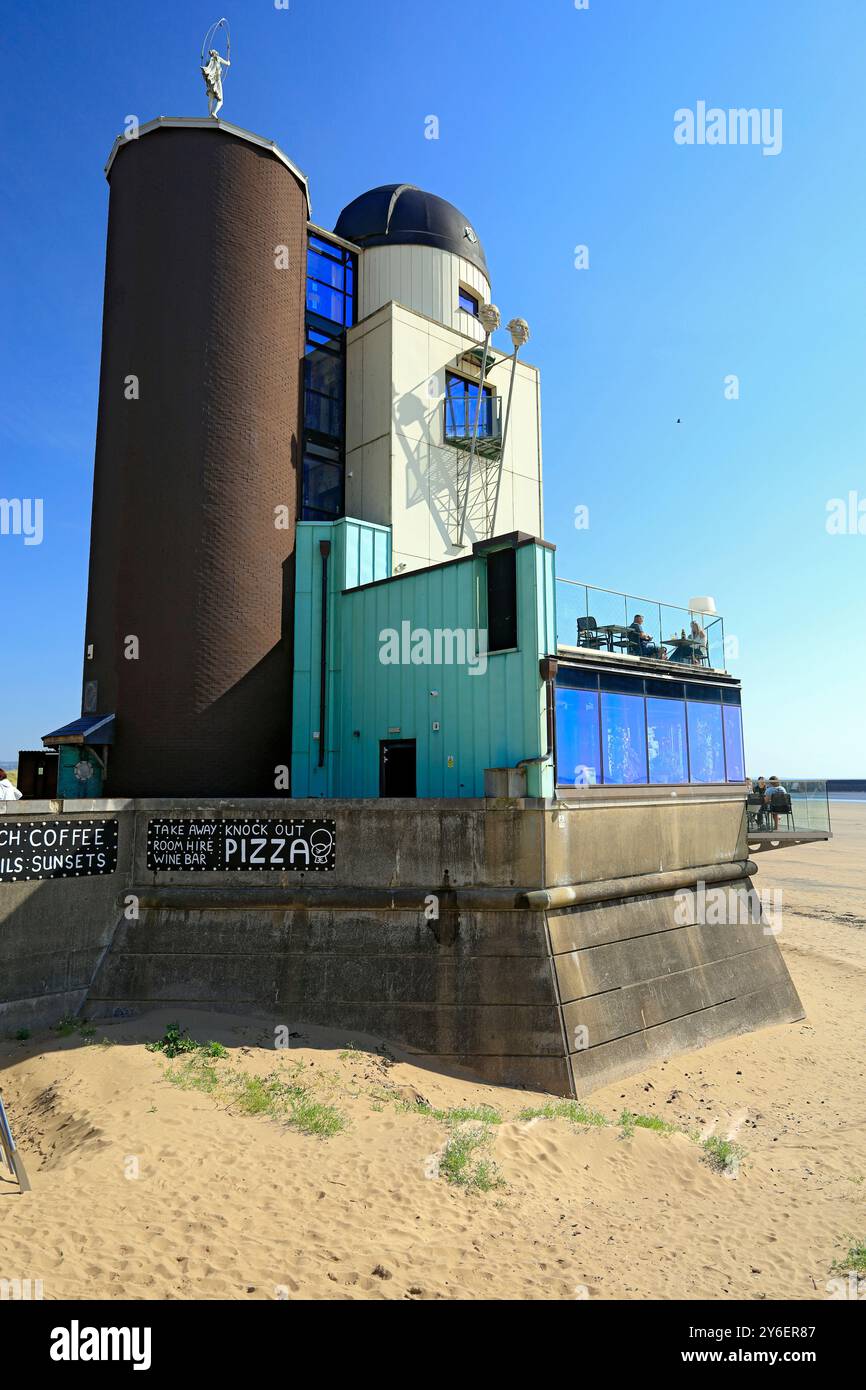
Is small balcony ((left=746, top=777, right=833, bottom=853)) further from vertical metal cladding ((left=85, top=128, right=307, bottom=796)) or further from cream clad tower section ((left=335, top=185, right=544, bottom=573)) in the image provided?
vertical metal cladding ((left=85, top=128, right=307, bottom=796))

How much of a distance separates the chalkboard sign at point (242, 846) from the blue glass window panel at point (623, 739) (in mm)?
5873

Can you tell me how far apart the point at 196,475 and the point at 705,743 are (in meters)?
13.1

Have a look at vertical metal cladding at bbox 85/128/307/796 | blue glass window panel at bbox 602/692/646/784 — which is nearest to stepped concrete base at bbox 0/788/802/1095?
blue glass window panel at bbox 602/692/646/784

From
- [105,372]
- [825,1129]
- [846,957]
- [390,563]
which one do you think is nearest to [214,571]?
[390,563]

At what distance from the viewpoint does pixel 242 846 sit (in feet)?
40.9

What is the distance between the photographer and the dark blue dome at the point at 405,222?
22.3m

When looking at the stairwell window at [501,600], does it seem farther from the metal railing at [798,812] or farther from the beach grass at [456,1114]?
the metal railing at [798,812]

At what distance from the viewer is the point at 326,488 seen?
65.1ft

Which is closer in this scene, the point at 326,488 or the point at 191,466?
the point at 191,466

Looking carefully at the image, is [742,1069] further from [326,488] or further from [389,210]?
[389,210]

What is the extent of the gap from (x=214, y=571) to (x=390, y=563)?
4.14 metres

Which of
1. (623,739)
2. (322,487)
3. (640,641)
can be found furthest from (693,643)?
(322,487)

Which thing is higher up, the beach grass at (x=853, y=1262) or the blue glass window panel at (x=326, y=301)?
the blue glass window panel at (x=326, y=301)

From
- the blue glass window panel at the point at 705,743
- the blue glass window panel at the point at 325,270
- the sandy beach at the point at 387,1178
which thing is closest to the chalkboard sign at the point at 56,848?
the sandy beach at the point at 387,1178
